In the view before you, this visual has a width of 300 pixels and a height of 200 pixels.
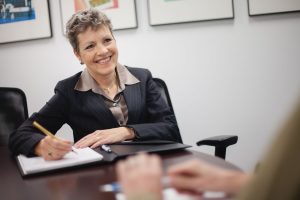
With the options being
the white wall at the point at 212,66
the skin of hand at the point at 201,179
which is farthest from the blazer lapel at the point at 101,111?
the skin of hand at the point at 201,179

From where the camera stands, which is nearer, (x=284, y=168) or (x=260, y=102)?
(x=284, y=168)

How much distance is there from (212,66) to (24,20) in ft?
4.63

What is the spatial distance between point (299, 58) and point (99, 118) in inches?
65.0

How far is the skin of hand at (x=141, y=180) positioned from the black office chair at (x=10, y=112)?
1.74 meters

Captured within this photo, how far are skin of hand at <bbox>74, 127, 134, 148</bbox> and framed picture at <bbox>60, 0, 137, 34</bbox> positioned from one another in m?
1.29

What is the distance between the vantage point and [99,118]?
1917 millimetres

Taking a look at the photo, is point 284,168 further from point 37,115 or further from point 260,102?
point 260,102

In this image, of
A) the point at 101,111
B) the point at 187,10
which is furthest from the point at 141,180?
the point at 187,10

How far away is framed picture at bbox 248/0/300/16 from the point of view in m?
2.74

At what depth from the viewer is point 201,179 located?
0.82m

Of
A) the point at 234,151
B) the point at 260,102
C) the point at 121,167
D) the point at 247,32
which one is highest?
the point at 247,32

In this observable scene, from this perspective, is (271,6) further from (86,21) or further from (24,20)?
(24,20)

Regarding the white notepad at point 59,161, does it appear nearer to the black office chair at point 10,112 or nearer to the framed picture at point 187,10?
the black office chair at point 10,112

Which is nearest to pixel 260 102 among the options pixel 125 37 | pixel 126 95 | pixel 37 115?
pixel 125 37
